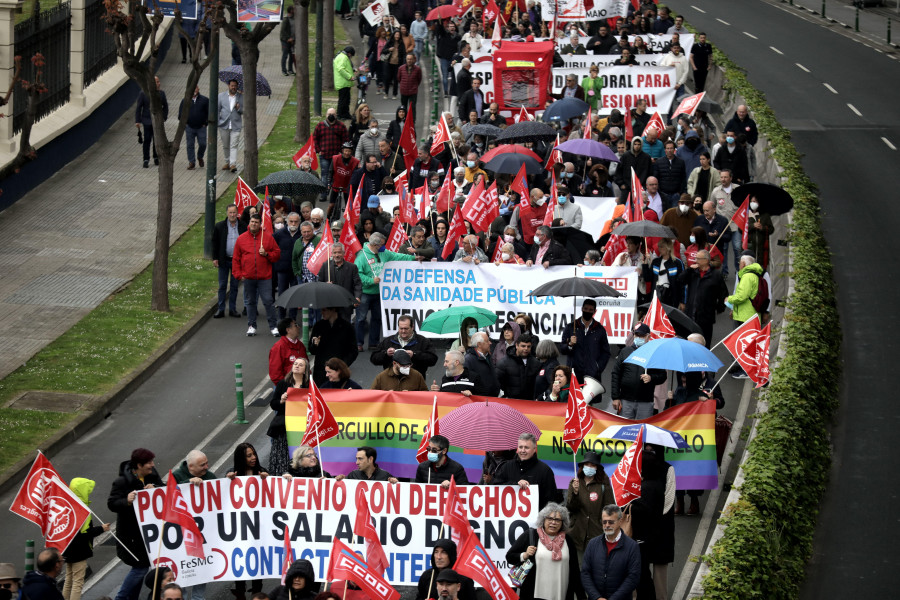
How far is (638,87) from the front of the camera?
1273 inches

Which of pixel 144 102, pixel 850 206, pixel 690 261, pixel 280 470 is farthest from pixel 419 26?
pixel 280 470

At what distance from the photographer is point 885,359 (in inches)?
851

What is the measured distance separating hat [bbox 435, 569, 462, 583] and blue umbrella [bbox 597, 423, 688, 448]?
3.12m

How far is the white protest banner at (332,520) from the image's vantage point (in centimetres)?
1332

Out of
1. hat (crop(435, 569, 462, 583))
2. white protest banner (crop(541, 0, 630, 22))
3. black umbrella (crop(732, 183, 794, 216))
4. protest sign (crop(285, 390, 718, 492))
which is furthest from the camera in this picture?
white protest banner (crop(541, 0, 630, 22))

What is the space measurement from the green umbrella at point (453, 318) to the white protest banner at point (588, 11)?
20.0 metres

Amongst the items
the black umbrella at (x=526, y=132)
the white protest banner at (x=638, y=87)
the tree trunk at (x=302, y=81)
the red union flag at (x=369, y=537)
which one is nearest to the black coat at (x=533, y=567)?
the red union flag at (x=369, y=537)

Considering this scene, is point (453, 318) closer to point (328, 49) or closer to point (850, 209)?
point (850, 209)

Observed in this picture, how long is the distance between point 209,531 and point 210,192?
13.3m

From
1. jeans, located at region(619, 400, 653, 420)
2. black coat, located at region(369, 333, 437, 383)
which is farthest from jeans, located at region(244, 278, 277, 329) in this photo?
jeans, located at region(619, 400, 653, 420)

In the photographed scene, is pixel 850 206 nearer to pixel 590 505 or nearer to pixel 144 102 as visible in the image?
pixel 144 102

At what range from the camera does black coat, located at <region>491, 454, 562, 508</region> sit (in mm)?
13648

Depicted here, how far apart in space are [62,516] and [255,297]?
31.2 feet

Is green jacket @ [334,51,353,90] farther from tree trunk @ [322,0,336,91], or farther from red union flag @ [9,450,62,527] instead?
red union flag @ [9,450,62,527]
